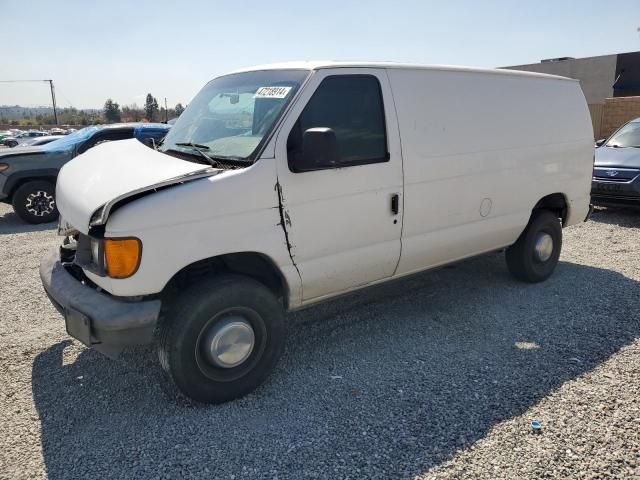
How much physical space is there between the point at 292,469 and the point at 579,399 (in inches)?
77.2

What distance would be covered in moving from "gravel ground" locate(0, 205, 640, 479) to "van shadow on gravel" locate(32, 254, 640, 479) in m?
0.01

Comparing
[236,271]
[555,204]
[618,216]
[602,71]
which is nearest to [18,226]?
[236,271]

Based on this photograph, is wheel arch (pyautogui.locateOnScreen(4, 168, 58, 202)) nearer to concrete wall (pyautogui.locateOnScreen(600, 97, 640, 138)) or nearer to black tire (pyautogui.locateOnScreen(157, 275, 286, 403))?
black tire (pyautogui.locateOnScreen(157, 275, 286, 403))

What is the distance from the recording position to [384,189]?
365 centimetres

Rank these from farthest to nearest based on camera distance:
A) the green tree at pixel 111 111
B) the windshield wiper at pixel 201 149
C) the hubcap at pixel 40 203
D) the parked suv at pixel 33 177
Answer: the green tree at pixel 111 111 < the hubcap at pixel 40 203 < the parked suv at pixel 33 177 < the windshield wiper at pixel 201 149

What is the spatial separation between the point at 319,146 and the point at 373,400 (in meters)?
1.69

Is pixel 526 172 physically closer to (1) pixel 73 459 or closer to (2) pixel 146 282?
(2) pixel 146 282

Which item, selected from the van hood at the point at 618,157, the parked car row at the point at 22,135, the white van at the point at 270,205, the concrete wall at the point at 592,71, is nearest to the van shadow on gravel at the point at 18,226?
the white van at the point at 270,205

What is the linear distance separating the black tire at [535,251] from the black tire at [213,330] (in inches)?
118

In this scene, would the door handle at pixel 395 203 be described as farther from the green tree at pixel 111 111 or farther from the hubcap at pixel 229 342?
the green tree at pixel 111 111

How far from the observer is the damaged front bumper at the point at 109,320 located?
9.12ft

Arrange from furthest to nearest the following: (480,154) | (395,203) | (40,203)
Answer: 1. (40,203)
2. (480,154)
3. (395,203)

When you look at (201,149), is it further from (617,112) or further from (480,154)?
(617,112)

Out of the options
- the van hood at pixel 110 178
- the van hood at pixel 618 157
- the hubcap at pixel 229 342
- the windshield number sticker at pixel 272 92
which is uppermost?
the windshield number sticker at pixel 272 92
